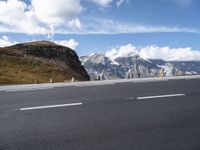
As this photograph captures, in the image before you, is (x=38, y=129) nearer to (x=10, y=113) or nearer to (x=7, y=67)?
(x=10, y=113)

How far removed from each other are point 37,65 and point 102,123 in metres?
98.5

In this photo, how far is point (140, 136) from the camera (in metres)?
7.09

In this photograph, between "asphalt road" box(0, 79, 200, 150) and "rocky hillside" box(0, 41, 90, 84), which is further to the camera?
"rocky hillside" box(0, 41, 90, 84)

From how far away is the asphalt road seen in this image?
21.8 ft

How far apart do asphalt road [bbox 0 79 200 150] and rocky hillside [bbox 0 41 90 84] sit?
51112 millimetres

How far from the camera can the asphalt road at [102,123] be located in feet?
21.8

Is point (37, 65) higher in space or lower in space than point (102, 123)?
higher

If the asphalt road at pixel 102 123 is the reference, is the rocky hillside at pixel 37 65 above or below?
above

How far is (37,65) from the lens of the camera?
10500 cm

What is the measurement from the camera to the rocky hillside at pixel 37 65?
81.4m

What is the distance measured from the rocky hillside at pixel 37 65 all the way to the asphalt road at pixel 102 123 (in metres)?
51.1

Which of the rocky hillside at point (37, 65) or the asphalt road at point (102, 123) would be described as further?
the rocky hillside at point (37, 65)

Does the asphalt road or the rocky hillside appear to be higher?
the rocky hillside

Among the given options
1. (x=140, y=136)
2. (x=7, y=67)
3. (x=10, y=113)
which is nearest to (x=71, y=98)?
(x=10, y=113)
